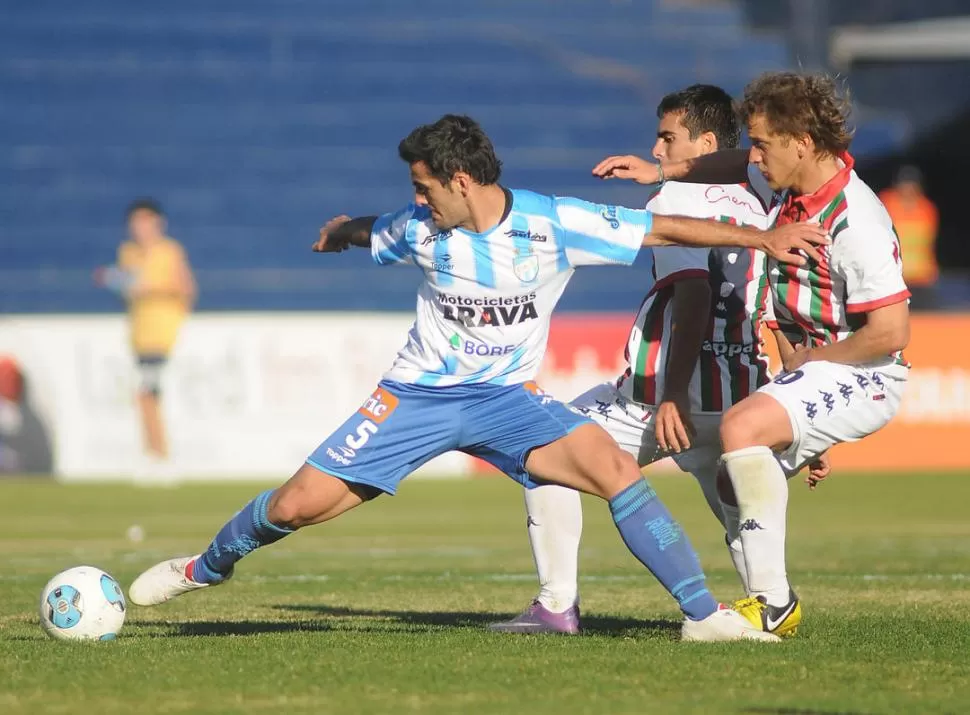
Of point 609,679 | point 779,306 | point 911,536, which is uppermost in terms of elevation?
point 779,306

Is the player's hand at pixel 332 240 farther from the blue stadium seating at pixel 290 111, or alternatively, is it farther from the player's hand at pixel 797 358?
the blue stadium seating at pixel 290 111

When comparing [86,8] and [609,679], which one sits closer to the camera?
[609,679]

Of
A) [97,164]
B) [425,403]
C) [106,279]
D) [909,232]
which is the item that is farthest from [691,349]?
[97,164]

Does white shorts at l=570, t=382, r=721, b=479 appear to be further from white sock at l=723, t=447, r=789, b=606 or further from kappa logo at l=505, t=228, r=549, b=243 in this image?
kappa logo at l=505, t=228, r=549, b=243

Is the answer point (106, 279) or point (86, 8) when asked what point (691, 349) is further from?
point (86, 8)

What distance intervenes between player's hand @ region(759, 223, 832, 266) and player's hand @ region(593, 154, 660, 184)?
0.84 m

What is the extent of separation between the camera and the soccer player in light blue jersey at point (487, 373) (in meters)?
6.21

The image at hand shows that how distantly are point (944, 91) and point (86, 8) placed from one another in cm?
1461

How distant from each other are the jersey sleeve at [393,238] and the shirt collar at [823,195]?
5.10ft

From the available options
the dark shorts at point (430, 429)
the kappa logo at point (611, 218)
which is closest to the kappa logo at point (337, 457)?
the dark shorts at point (430, 429)

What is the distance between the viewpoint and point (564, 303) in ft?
78.8

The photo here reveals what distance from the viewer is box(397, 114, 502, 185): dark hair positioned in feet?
19.9

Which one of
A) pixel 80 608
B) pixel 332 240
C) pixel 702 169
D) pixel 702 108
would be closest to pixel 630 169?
pixel 702 169

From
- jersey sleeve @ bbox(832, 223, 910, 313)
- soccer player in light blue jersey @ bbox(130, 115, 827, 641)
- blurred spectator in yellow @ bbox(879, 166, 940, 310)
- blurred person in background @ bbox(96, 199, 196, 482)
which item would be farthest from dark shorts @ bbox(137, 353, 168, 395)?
jersey sleeve @ bbox(832, 223, 910, 313)
